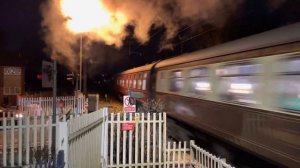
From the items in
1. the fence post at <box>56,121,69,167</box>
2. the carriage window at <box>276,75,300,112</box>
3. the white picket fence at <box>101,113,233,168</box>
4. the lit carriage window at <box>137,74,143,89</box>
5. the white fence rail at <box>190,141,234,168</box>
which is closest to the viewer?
the fence post at <box>56,121,69,167</box>

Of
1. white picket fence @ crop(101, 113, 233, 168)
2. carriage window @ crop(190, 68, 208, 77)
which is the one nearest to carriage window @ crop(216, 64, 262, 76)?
carriage window @ crop(190, 68, 208, 77)

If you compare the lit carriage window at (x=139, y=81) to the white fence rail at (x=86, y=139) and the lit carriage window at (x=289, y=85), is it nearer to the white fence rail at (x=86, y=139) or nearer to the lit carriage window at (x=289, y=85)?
the white fence rail at (x=86, y=139)

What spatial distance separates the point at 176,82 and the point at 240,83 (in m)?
5.00

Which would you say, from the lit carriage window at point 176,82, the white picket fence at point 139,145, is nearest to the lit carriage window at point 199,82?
the lit carriage window at point 176,82

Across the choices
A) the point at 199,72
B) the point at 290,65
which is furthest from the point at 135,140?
the point at 290,65

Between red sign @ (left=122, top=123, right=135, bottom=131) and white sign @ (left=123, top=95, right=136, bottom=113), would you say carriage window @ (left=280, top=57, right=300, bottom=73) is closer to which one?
red sign @ (left=122, top=123, right=135, bottom=131)

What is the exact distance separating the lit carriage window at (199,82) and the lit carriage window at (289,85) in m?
3.13

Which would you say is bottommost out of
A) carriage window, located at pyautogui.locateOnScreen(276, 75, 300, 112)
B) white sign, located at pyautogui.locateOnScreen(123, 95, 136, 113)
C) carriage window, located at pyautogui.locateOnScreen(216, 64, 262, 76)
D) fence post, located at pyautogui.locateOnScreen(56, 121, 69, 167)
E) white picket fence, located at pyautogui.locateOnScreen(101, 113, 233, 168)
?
white picket fence, located at pyautogui.locateOnScreen(101, 113, 233, 168)

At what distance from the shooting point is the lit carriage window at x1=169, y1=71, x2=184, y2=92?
12281 mm

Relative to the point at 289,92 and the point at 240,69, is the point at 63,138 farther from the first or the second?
the point at 240,69

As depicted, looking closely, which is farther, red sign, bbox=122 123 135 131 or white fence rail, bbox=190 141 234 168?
red sign, bbox=122 123 135 131

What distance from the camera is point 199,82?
10.5 meters

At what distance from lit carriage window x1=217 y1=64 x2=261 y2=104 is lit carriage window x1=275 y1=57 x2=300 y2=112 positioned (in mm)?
691

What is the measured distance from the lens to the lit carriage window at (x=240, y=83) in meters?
7.44
